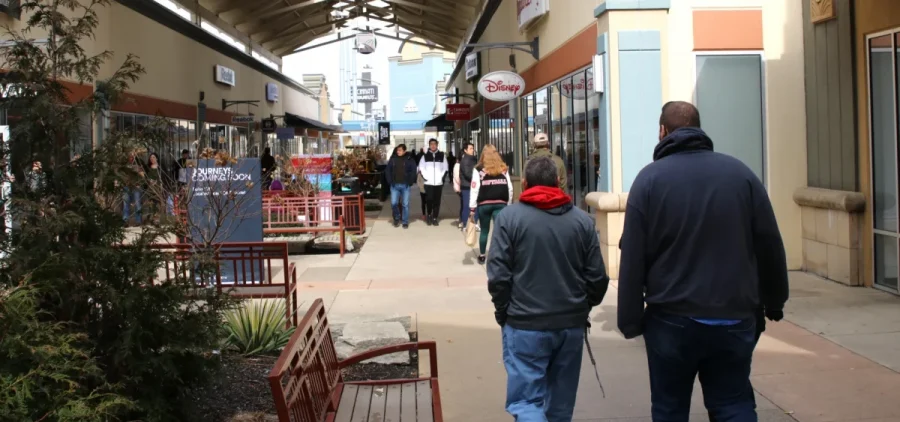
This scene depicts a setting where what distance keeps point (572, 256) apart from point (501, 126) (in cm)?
1879

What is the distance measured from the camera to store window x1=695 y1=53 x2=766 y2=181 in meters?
10.5

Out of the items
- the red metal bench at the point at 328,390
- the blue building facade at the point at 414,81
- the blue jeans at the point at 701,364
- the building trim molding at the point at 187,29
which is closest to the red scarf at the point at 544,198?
the blue jeans at the point at 701,364

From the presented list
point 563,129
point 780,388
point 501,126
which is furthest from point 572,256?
point 501,126

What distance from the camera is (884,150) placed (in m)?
8.91

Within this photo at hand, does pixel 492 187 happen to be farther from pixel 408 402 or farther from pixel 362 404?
A: pixel 362 404

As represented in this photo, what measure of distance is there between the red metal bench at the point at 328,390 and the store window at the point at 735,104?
6779 mm

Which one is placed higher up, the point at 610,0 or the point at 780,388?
the point at 610,0

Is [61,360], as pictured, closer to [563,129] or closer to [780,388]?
[780,388]

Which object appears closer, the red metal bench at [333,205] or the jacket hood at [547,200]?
the jacket hood at [547,200]

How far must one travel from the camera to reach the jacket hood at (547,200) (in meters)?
4.32

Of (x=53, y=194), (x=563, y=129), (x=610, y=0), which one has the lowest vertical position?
(x=53, y=194)

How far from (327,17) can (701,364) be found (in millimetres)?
41410

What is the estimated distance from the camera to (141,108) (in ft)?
70.4

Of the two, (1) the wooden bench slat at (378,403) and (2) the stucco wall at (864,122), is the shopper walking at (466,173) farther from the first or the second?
(1) the wooden bench slat at (378,403)
